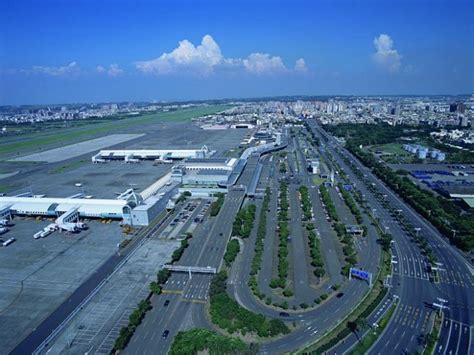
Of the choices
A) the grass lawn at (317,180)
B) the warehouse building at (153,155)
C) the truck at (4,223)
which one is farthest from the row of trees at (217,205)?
the warehouse building at (153,155)

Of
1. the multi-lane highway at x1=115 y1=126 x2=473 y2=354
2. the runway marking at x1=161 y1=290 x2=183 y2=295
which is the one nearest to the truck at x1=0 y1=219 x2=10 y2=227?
the multi-lane highway at x1=115 y1=126 x2=473 y2=354

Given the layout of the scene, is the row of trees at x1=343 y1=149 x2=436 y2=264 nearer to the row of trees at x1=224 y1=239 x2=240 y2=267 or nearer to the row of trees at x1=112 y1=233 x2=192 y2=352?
the row of trees at x1=224 y1=239 x2=240 y2=267

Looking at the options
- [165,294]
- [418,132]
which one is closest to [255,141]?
[418,132]

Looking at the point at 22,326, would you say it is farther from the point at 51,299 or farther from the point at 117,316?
the point at 117,316

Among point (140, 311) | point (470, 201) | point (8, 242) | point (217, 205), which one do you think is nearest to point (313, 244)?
point (217, 205)

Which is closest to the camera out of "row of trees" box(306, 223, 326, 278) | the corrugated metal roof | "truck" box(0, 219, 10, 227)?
"row of trees" box(306, 223, 326, 278)

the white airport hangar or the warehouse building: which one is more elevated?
the warehouse building

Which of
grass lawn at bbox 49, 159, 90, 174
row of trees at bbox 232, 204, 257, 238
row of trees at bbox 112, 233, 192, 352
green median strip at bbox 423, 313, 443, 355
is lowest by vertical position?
green median strip at bbox 423, 313, 443, 355
